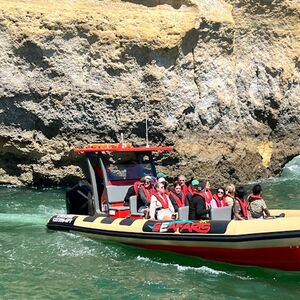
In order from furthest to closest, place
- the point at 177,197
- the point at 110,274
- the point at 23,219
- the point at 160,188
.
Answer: the point at 23,219 → the point at 177,197 → the point at 160,188 → the point at 110,274

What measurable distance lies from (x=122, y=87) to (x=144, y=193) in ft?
28.8

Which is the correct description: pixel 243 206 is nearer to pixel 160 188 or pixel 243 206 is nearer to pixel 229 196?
pixel 229 196

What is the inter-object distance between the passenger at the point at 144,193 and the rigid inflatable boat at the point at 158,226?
158 millimetres

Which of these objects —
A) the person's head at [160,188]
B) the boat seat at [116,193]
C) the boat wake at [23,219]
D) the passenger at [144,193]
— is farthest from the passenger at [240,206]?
the boat wake at [23,219]

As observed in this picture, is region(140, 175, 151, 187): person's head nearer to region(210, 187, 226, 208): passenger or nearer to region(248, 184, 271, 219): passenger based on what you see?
region(210, 187, 226, 208): passenger

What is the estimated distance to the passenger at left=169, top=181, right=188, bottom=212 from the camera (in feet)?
35.9

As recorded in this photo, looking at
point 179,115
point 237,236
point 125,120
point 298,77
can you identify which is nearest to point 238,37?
point 298,77

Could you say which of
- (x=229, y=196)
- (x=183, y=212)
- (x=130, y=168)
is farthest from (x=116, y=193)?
(x=229, y=196)

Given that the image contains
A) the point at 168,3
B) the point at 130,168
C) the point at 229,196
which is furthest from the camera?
the point at 168,3

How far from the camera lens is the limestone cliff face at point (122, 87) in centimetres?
1864

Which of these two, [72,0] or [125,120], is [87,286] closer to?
[125,120]

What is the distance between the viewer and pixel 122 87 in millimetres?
19359

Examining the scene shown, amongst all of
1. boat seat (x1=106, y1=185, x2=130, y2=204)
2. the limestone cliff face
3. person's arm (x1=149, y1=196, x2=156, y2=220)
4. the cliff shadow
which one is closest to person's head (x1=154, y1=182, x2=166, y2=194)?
person's arm (x1=149, y1=196, x2=156, y2=220)

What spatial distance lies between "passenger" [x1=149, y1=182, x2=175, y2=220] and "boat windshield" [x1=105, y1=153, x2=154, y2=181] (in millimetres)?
1482
